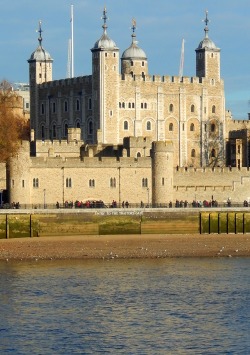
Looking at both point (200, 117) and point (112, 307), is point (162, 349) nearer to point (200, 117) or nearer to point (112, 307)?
point (112, 307)

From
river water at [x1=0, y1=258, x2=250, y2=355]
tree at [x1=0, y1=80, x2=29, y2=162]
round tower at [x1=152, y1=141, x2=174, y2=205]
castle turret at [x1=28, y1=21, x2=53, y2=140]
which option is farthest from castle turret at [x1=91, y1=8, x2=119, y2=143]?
river water at [x1=0, y1=258, x2=250, y2=355]

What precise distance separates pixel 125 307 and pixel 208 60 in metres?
73.9

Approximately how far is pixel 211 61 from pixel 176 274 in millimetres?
64611

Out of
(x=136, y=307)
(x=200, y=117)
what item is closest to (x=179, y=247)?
(x=136, y=307)

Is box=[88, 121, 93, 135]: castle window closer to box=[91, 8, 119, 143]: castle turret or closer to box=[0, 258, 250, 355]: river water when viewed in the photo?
box=[91, 8, 119, 143]: castle turret

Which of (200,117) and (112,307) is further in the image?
(200,117)

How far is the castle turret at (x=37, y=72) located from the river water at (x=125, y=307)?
60334 millimetres

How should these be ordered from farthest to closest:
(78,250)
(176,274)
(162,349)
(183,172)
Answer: (183,172) < (78,250) < (176,274) < (162,349)

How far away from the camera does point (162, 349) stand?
143 ft

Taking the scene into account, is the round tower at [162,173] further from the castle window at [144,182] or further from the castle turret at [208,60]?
the castle turret at [208,60]

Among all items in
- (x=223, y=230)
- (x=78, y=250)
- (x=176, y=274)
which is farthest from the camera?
(x=223, y=230)

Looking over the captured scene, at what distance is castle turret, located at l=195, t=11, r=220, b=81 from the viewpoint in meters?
122

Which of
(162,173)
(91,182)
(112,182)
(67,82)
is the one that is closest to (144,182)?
(162,173)

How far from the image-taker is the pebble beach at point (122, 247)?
67625 mm
